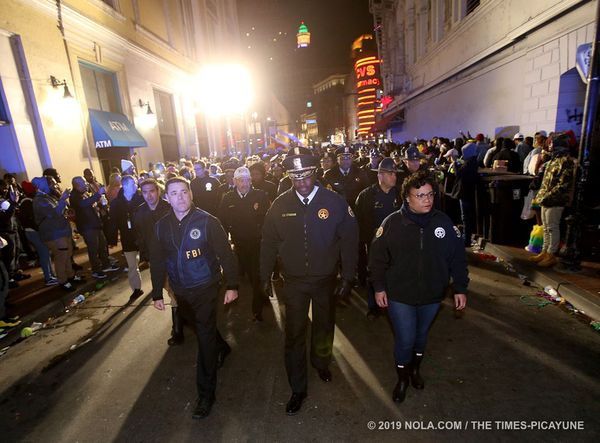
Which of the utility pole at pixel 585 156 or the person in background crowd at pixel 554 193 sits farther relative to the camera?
the person in background crowd at pixel 554 193

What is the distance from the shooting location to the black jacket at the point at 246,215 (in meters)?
5.38

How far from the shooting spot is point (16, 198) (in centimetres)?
766

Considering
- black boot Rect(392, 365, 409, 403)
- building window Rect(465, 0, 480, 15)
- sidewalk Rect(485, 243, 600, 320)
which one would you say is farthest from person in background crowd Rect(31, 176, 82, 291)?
building window Rect(465, 0, 480, 15)

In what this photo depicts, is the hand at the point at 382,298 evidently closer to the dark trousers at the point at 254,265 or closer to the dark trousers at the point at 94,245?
the dark trousers at the point at 254,265

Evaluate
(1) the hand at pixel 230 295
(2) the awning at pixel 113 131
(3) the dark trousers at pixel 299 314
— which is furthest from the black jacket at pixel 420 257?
(2) the awning at pixel 113 131

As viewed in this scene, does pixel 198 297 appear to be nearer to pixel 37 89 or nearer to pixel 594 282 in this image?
pixel 594 282

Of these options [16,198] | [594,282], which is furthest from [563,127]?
[16,198]

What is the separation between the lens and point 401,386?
3.36 metres

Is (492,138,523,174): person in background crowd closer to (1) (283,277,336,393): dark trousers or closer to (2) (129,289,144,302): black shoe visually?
(1) (283,277,336,393): dark trousers

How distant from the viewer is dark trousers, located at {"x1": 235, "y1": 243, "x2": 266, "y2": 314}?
5184 millimetres

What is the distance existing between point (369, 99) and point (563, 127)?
49.5 metres

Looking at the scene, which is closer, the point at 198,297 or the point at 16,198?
the point at 198,297

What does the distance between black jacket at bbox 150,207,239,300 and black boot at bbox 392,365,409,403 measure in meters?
1.92

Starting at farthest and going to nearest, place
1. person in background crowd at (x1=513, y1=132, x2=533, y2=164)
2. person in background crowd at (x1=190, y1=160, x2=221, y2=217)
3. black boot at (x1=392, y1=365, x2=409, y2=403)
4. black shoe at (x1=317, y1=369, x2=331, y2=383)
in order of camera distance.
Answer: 1. person in background crowd at (x1=513, y1=132, x2=533, y2=164)
2. person in background crowd at (x1=190, y1=160, x2=221, y2=217)
3. black shoe at (x1=317, y1=369, x2=331, y2=383)
4. black boot at (x1=392, y1=365, x2=409, y2=403)
